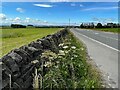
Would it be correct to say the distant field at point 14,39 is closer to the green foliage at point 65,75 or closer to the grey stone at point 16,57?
the green foliage at point 65,75

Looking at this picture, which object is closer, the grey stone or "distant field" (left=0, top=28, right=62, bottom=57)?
the grey stone

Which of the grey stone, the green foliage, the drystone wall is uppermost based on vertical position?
the grey stone

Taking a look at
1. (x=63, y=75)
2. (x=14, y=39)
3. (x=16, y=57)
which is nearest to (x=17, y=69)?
(x=16, y=57)

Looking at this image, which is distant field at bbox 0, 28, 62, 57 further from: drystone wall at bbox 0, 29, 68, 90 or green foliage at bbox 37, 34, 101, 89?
drystone wall at bbox 0, 29, 68, 90

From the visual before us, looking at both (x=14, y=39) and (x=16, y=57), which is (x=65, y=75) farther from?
(x=14, y=39)

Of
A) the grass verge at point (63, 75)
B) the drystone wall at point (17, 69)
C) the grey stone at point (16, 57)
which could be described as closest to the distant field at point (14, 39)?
the grass verge at point (63, 75)

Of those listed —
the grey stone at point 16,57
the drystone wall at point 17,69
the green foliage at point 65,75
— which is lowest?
the green foliage at point 65,75

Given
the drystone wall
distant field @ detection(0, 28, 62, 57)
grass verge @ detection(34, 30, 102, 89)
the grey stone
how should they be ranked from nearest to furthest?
the drystone wall < the grey stone < grass verge @ detection(34, 30, 102, 89) < distant field @ detection(0, 28, 62, 57)

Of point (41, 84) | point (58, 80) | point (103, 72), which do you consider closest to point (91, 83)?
point (58, 80)

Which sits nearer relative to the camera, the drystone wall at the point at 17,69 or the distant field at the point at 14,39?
the drystone wall at the point at 17,69

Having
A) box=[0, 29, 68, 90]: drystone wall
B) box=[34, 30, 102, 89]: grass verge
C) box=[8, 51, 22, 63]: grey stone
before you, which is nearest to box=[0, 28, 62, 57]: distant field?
box=[34, 30, 102, 89]: grass verge

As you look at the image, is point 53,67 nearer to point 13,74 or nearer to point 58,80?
point 58,80

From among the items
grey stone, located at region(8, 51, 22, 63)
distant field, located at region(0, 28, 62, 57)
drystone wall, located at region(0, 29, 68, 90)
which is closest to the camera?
drystone wall, located at region(0, 29, 68, 90)

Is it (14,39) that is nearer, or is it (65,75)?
(65,75)
